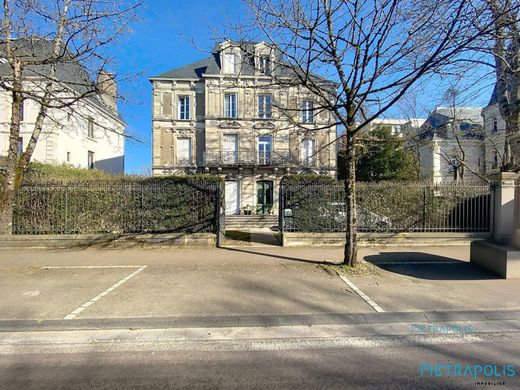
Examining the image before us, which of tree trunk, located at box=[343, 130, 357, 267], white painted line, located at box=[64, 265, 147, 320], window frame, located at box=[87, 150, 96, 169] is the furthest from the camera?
window frame, located at box=[87, 150, 96, 169]

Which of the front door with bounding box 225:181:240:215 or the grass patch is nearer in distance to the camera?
the grass patch

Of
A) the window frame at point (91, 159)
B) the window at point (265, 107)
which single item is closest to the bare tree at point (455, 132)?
the window at point (265, 107)

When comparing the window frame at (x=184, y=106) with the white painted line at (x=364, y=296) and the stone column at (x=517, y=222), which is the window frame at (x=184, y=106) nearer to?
the white painted line at (x=364, y=296)

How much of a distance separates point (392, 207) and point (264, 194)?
42.7ft

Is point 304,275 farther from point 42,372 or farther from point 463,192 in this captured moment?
point 463,192

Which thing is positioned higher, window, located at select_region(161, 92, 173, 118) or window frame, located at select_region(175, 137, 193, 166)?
window, located at select_region(161, 92, 173, 118)

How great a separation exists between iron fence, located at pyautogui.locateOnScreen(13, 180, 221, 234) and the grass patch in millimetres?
4684

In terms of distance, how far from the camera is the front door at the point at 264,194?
22.2m

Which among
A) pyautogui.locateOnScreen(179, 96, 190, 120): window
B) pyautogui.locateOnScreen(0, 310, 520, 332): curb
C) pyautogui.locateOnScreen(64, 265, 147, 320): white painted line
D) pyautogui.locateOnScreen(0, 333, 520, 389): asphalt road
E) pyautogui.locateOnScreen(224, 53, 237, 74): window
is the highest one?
pyautogui.locateOnScreen(224, 53, 237, 74): window

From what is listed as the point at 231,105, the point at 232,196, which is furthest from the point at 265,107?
the point at 232,196

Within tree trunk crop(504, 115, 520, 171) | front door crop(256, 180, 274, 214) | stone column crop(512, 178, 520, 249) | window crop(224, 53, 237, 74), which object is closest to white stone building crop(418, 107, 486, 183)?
tree trunk crop(504, 115, 520, 171)

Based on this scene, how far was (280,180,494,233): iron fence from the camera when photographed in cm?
990

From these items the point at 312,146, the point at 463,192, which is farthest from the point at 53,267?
the point at 312,146

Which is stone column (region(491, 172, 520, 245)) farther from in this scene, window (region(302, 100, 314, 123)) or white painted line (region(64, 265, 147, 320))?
white painted line (region(64, 265, 147, 320))
